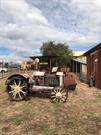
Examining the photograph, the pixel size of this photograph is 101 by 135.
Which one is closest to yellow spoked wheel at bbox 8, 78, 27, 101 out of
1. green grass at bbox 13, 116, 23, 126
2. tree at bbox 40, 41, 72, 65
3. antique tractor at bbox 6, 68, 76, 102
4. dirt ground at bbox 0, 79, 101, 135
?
antique tractor at bbox 6, 68, 76, 102

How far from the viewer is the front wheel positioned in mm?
15422

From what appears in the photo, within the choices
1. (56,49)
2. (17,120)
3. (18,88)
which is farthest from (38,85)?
(56,49)

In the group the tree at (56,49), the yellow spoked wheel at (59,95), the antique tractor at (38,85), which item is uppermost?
the tree at (56,49)

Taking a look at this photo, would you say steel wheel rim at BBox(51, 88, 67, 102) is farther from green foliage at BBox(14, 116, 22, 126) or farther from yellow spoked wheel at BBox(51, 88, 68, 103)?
green foliage at BBox(14, 116, 22, 126)

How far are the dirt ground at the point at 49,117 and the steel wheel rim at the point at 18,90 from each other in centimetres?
41

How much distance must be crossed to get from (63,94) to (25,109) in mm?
2595

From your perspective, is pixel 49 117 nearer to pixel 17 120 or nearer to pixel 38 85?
pixel 17 120

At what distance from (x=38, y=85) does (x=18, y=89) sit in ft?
4.13

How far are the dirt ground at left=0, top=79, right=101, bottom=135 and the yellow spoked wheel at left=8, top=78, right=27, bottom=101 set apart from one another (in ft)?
Answer: 1.29

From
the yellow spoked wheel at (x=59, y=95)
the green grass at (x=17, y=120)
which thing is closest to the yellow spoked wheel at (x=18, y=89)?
the yellow spoked wheel at (x=59, y=95)

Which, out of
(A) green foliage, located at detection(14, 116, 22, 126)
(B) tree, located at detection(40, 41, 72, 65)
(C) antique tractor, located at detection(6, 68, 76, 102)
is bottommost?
(A) green foliage, located at detection(14, 116, 22, 126)

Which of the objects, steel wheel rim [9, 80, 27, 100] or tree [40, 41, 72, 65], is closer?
steel wheel rim [9, 80, 27, 100]

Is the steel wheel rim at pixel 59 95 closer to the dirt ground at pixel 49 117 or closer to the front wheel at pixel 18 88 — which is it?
the dirt ground at pixel 49 117

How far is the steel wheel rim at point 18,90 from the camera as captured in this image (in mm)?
15422
